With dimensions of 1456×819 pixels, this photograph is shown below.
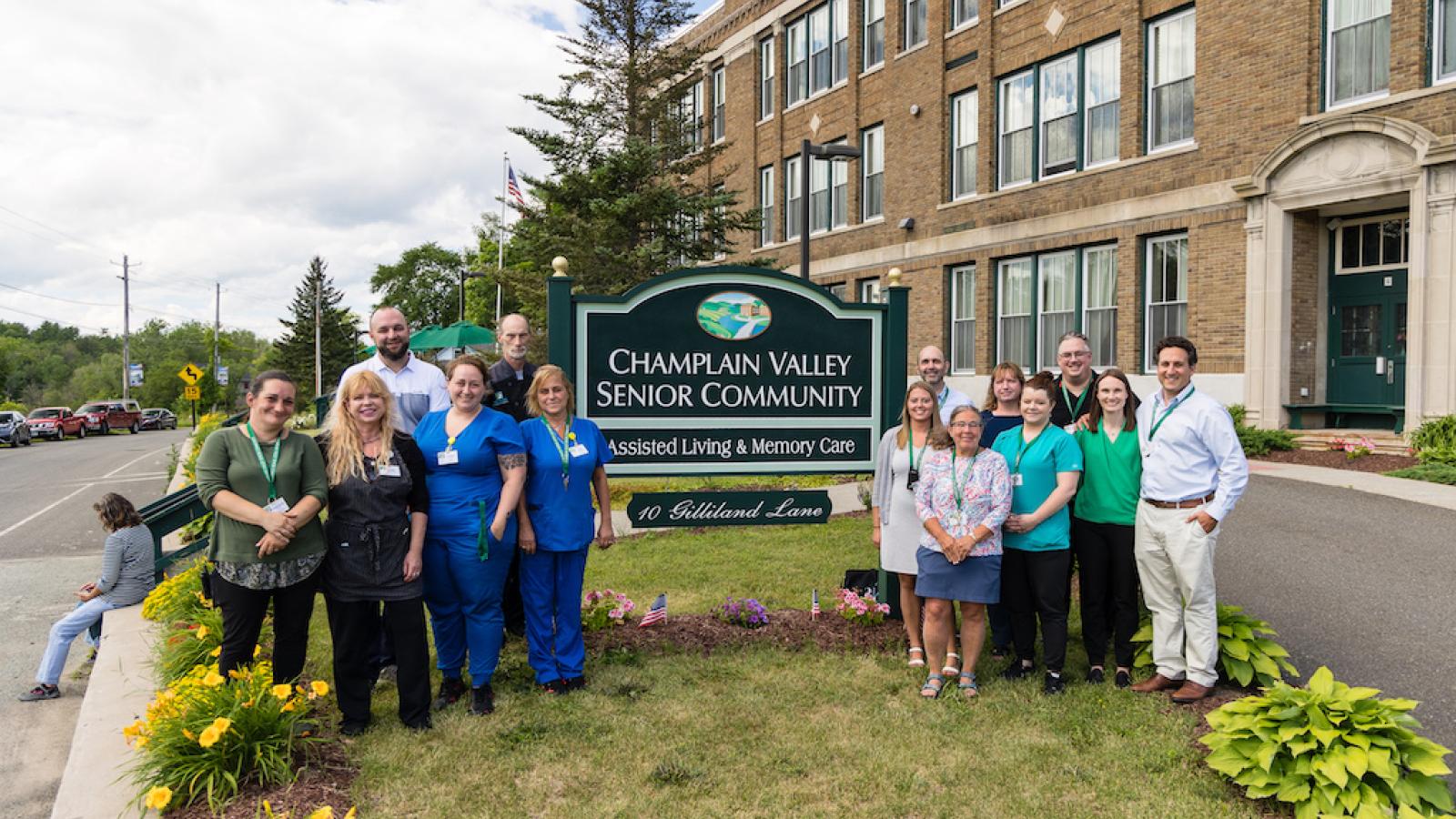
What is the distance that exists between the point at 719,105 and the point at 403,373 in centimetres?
2493

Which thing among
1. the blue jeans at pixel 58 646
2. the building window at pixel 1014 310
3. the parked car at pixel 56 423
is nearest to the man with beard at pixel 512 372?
the blue jeans at pixel 58 646

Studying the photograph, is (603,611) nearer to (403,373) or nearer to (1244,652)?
(403,373)

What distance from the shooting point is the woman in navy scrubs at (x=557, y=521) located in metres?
4.81

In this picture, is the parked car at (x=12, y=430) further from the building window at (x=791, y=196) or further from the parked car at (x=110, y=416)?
the building window at (x=791, y=196)

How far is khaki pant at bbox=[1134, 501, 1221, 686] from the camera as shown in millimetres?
4484

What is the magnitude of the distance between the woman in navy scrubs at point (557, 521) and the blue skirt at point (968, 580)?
1.72 metres

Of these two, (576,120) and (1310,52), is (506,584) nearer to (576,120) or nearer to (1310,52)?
(1310,52)

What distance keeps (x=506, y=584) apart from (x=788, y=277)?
259 centimetres

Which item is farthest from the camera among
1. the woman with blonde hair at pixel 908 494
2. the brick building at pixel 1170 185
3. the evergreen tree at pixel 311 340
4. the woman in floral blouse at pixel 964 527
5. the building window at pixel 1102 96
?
the evergreen tree at pixel 311 340

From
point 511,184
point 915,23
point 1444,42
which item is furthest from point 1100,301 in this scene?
point 511,184

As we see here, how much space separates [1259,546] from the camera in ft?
26.7

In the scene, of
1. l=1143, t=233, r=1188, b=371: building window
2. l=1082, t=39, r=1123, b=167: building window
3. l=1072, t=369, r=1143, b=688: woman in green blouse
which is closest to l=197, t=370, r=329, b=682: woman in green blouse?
l=1072, t=369, r=1143, b=688: woman in green blouse

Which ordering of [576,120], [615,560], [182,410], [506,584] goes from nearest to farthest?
[506,584] < [615,560] < [576,120] < [182,410]

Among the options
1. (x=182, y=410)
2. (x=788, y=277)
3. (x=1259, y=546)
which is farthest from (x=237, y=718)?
(x=182, y=410)
